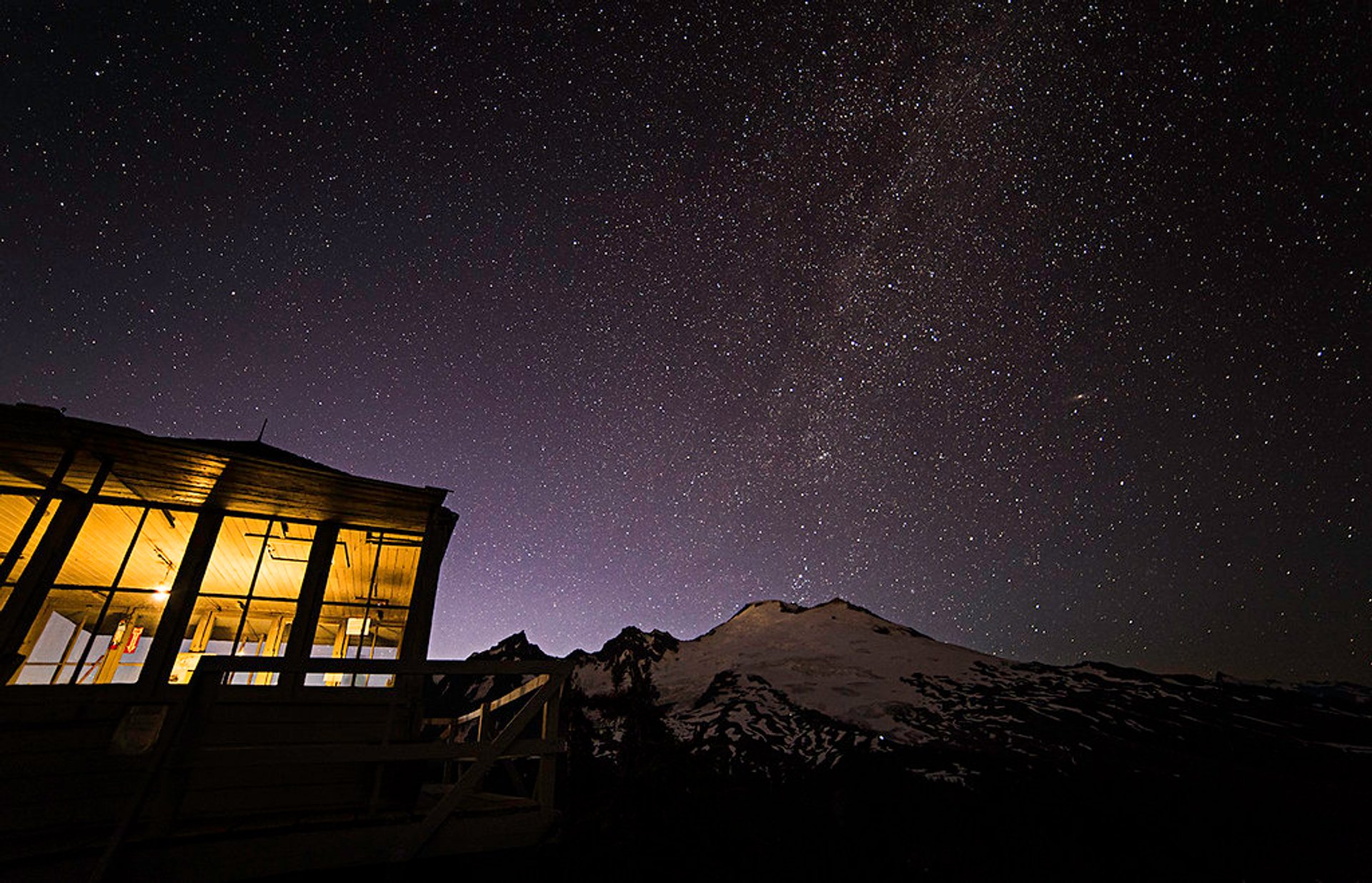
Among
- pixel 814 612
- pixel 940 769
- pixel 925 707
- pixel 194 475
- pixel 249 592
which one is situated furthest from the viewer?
pixel 814 612

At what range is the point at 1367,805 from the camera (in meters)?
61.2

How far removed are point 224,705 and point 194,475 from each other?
2.95m

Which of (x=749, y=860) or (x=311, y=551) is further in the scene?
(x=749, y=860)

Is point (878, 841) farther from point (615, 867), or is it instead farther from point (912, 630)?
point (912, 630)

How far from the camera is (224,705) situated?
7188 mm

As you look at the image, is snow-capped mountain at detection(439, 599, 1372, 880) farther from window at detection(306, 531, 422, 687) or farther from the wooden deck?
window at detection(306, 531, 422, 687)

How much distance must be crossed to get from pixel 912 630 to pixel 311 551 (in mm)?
133218

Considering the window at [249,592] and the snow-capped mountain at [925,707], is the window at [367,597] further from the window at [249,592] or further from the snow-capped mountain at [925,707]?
the snow-capped mountain at [925,707]

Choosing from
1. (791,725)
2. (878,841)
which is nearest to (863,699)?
(791,725)

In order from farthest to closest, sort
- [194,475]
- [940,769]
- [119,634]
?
[940,769] → [119,634] → [194,475]

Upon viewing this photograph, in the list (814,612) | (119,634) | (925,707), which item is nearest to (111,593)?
(119,634)

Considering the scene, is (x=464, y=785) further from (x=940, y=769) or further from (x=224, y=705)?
(x=940, y=769)

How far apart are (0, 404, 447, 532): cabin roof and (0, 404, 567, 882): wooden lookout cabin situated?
0.03m

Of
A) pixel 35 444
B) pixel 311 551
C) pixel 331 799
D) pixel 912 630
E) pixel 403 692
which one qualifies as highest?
pixel 912 630
